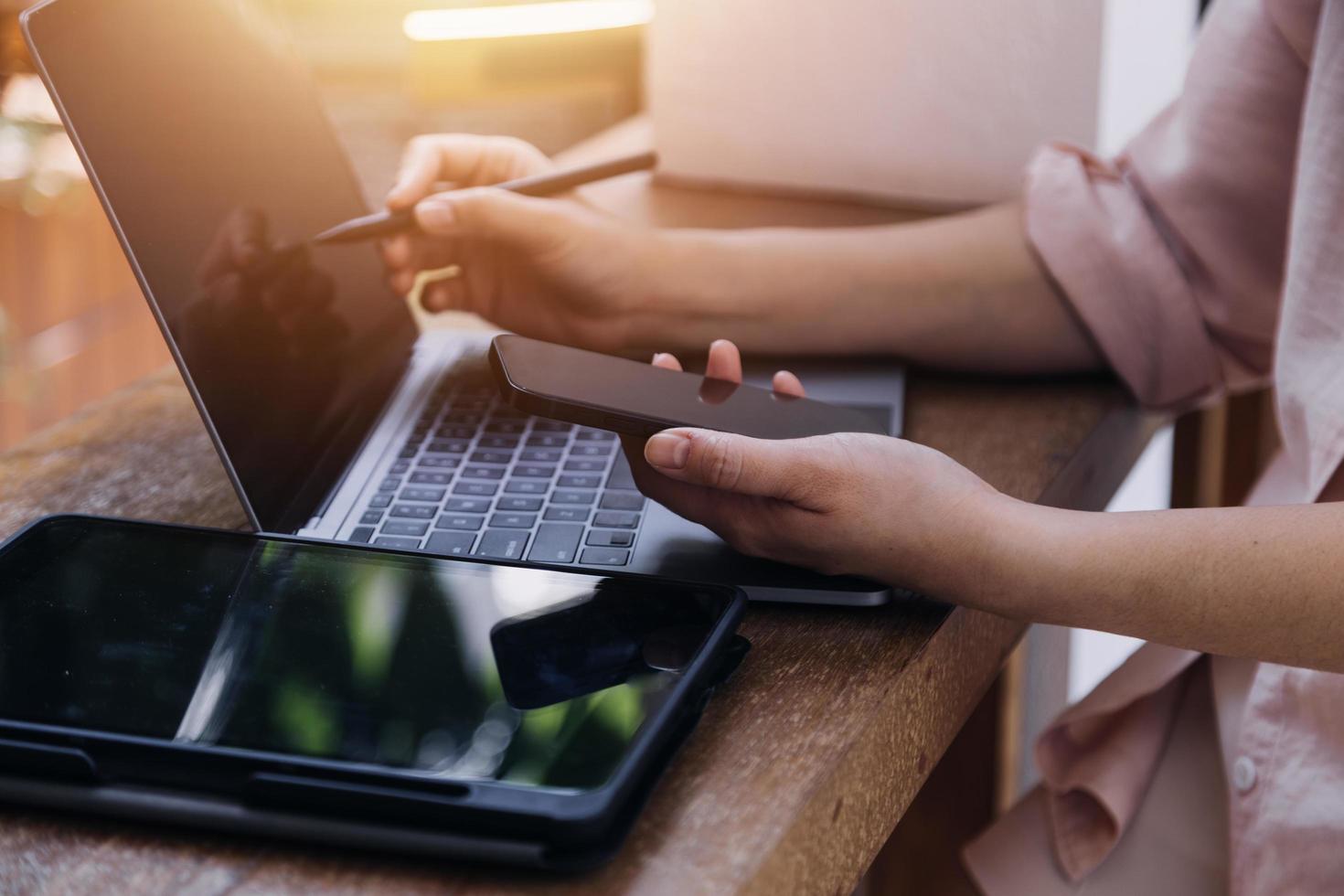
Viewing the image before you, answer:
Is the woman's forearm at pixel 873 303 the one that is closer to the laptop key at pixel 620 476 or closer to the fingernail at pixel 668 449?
the laptop key at pixel 620 476

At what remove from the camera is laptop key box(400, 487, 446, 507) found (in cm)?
49

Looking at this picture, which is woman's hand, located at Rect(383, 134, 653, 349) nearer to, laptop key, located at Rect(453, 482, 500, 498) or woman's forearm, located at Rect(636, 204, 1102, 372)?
woman's forearm, located at Rect(636, 204, 1102, 372)

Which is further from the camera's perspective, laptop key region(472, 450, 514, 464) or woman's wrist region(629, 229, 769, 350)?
woman's wrist region(629, 229, 769, 350)

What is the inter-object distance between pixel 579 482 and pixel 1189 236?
37 centimetres

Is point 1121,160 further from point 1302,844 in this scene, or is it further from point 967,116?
point 1302,844

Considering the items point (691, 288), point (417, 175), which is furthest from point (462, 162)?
point (691, 288)

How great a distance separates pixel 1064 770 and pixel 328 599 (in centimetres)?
40

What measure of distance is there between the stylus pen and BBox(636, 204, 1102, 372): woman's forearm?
2.8 inches

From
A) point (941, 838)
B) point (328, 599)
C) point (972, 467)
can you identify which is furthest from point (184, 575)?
point (941, 838)

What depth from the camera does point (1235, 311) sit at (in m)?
0.65

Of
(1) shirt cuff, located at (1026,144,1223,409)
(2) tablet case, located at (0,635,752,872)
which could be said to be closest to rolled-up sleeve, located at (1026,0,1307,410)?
(1) shirt cuff, located at (1026,144,1223,409)

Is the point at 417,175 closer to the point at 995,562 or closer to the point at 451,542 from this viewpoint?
the point at 451,542

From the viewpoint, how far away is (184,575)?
1.27 feet

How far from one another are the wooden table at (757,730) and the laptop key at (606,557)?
0.05m
